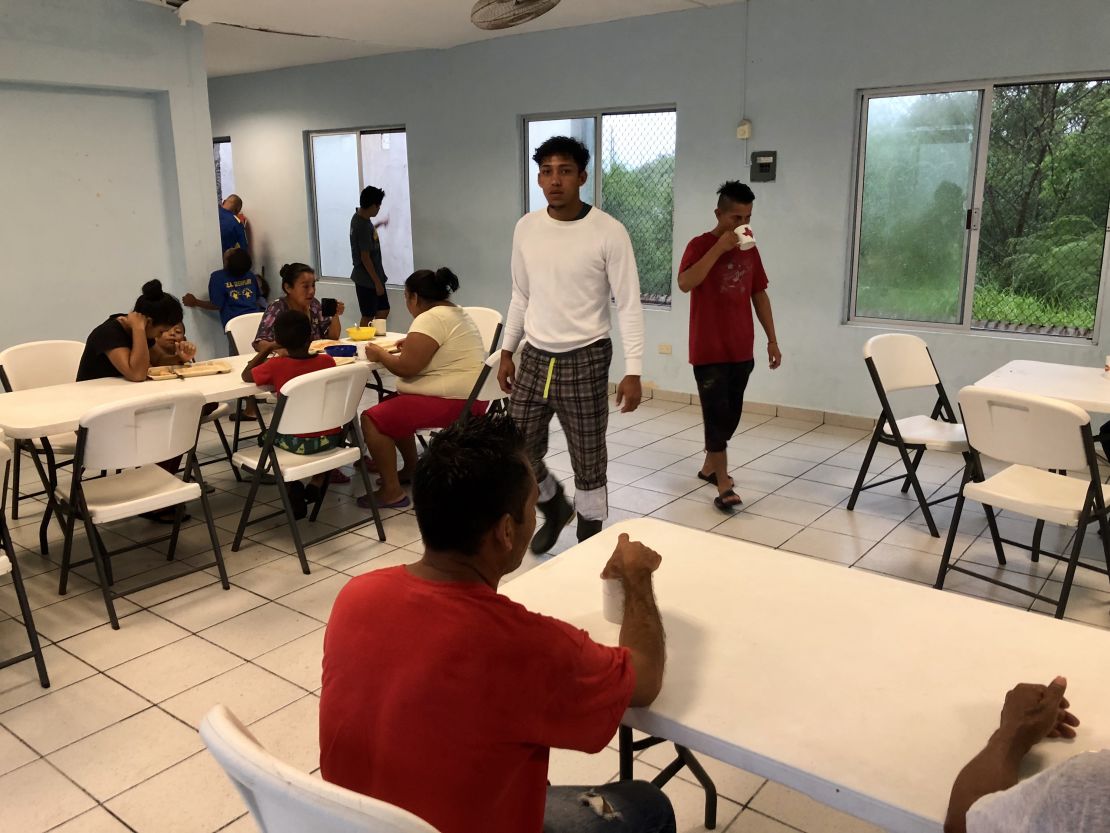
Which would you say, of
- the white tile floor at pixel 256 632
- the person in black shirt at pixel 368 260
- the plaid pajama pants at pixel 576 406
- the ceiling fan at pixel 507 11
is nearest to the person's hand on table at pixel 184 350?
the white tile floor at pixel 256 632

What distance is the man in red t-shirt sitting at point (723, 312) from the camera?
3.80 m

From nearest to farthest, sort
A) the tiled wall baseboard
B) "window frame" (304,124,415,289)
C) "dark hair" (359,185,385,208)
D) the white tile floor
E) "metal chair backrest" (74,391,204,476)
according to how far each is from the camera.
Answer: the white tile floor < "metal chair backrest" (74,391,204,476) < the tiled wall baseboard < "dark hair" (359,185,385,208) < "window frame" (304,124,415,289)

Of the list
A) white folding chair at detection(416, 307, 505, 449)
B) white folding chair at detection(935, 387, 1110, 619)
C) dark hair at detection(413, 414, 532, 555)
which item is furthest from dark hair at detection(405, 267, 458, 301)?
dark hair at detection(413, 414, 532, 555)

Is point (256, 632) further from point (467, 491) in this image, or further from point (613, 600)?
point (467, 491)

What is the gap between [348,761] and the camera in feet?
3.50

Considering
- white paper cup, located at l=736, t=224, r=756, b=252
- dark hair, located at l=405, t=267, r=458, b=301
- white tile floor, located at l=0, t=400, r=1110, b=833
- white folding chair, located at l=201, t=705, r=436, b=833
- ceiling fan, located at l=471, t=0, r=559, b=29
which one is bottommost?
white tile floor, located at l=0, t=400, r=1110, b=833

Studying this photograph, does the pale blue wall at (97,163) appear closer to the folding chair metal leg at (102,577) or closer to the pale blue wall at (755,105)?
the pale blue wall at (755,105)

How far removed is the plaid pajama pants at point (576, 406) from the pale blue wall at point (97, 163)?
11.2ft

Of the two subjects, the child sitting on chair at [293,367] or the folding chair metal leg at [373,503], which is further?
the folding chair metal leg at [373,503]

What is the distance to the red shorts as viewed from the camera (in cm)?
397

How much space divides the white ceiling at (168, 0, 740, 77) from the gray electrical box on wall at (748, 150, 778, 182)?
0.95m

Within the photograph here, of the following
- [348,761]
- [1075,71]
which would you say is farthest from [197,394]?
[1075,71]

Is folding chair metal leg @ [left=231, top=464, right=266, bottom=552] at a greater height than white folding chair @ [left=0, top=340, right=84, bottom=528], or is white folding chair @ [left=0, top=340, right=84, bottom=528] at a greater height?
white folding chair @ [left=0, top=340, right=84, bottom=528]

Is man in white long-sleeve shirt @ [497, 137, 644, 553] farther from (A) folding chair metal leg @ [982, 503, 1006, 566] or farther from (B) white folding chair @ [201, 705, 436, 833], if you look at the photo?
(B) white folding chair @ [201, 705, 436, 833]
